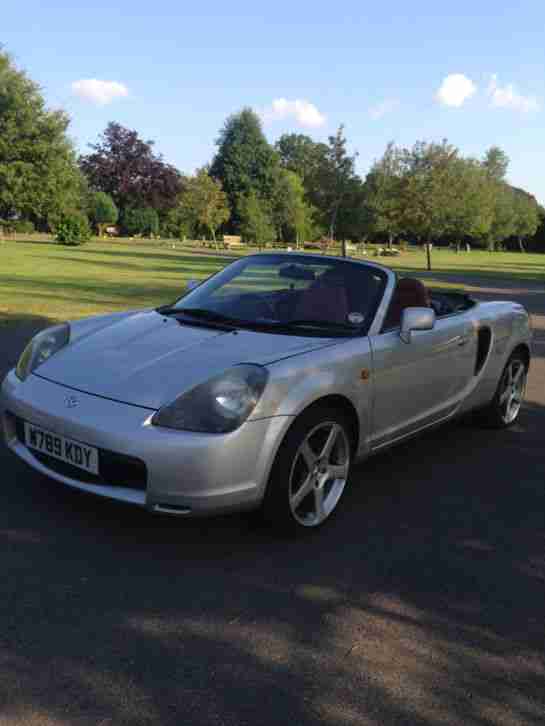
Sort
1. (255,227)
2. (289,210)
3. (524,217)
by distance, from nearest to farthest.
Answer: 1. (255,227)
2. (289,210)
3. (524,217)

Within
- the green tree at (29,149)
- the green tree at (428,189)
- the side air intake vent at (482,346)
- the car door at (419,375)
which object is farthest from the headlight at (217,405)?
the green tree at (29,149)

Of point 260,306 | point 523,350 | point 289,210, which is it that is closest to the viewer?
point 260,306

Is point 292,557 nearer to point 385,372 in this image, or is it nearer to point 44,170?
point 385,372

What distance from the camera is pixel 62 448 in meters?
3.29

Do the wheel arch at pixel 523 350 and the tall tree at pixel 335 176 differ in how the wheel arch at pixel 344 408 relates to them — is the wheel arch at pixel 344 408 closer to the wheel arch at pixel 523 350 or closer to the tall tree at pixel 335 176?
the wheel arch at pixel 523 350

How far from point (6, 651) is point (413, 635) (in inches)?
60.9

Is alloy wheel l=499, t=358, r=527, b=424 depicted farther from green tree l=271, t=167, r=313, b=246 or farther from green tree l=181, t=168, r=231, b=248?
green tree l=271, t=167, r=313, b=246

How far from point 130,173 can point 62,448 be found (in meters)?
78.9

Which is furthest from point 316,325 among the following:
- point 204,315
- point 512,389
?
point 512,389

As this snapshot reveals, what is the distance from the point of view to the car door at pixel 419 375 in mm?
4035

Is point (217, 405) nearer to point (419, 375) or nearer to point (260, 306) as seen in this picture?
point (260, 306)

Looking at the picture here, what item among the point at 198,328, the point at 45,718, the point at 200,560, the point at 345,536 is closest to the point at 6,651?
the point at 45,718

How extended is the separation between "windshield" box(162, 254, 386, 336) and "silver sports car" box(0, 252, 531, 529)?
0.04 ft

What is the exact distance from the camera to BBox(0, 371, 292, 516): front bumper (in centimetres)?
306
